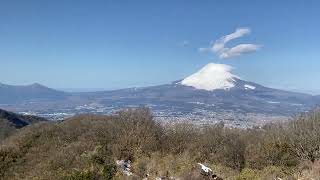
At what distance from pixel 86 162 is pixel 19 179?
3193 mm

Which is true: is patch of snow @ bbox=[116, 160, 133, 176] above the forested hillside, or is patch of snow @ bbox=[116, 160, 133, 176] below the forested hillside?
below

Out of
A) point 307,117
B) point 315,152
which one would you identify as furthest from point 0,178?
point 307,117

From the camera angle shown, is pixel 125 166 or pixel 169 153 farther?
pixel 169 153

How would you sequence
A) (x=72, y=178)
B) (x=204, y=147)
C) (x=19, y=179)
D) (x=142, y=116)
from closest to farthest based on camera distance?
(x=72, y=178)
(x=19, y=179)
(x=204, y=147)
(x=142, y=116)

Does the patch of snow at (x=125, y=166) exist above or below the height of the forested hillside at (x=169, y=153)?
below

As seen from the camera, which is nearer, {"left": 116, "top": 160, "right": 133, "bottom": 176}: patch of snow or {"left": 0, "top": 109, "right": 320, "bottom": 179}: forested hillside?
{"left": 0, "top": 109, "right": 320, "bottom": 179}: forested hillside

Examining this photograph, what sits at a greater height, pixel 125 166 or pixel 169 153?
pixel 169 153

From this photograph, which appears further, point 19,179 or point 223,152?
point 223,152

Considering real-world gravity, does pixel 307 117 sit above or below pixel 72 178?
above

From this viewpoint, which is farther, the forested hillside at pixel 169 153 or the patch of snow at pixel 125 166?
the patch of snow at pixel 125 166

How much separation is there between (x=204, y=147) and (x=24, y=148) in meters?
15.8

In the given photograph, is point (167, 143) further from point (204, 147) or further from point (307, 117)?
point (307, 117)

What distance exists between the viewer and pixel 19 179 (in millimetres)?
20891

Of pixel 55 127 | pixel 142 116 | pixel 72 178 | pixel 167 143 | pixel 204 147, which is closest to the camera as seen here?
pixel 72 178
